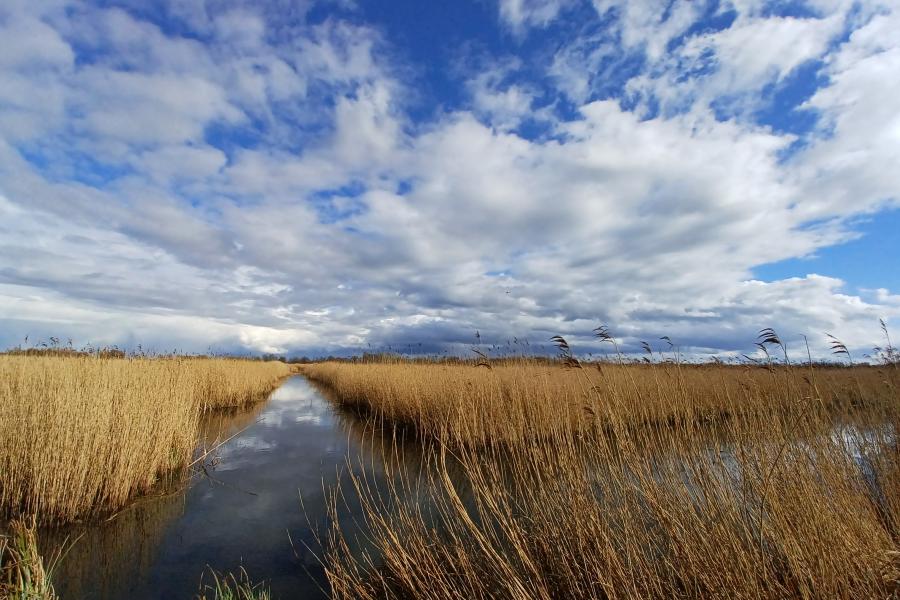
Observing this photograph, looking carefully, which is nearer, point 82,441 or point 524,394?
point 82,441

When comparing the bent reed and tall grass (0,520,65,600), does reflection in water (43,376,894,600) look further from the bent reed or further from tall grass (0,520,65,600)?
tall grass (0,520,65,600)

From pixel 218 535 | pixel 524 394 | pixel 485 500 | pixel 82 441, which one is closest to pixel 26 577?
pixel 218 535

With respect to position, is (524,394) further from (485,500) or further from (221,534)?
(221,534)

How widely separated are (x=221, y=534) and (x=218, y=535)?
37 mm

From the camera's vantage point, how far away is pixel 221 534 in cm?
513

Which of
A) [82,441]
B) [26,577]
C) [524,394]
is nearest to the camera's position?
[26,577]

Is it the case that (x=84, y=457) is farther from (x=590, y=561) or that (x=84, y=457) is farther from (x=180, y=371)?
(x=590, y=561)

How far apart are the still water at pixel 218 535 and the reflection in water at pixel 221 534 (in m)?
0.01

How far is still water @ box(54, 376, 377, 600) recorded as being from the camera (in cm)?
402

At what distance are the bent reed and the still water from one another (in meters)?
0.41

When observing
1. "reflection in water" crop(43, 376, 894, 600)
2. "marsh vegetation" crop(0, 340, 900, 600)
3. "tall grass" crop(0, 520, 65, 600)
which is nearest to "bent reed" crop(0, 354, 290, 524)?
"marsh vegetation" crop(0, 340, 900, 600)

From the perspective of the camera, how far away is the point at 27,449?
16.6 ft

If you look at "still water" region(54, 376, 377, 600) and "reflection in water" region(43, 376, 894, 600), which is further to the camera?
"still water" region(54, 376, 377, 600)

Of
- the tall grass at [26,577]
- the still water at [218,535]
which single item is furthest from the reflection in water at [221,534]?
the tall grass at [26,577]
